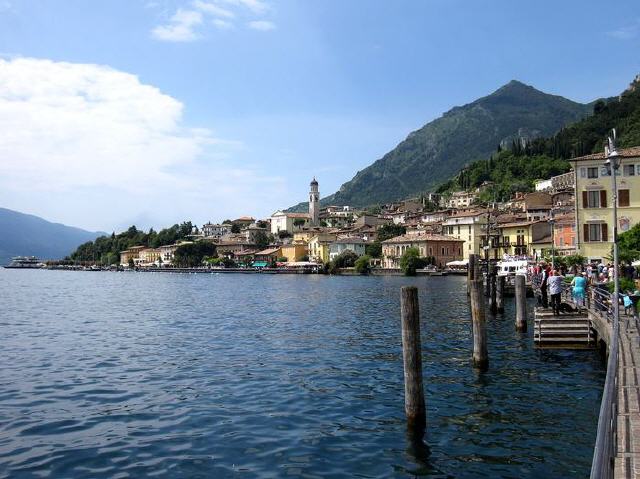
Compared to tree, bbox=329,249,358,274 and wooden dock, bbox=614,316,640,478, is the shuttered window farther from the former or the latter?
tree, bbox=329,249,358,274

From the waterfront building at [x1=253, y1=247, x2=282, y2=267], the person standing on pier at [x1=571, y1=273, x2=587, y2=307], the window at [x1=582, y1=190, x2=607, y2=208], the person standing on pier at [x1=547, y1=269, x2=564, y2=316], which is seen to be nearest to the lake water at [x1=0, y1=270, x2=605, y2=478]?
the person standing on pier at [x1=547, y1=269, x2=564, y2=316]

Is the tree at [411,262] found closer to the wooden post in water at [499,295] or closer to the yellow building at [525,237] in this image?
the yellow building at [525,237]

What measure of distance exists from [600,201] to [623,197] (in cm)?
194

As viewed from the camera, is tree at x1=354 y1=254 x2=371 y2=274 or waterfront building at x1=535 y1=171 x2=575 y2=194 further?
waterfront building at x1=535 y1=171 x2=575 y2=194

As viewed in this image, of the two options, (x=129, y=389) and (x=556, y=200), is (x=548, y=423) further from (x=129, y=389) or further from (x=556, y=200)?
(x=556, y=200)

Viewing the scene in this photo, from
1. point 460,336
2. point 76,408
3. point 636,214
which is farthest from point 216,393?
point 636,214

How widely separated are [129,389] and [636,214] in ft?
163

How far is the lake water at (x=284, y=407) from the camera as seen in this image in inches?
496

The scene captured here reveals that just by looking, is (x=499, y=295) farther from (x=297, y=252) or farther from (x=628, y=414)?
(x=297, y=252)

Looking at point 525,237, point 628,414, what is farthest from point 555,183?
point 628,414

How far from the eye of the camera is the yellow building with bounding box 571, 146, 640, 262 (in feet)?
176

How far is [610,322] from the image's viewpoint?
2131cm

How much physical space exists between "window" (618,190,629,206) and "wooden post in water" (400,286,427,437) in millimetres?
46703

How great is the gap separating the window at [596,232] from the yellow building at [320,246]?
377 feet
